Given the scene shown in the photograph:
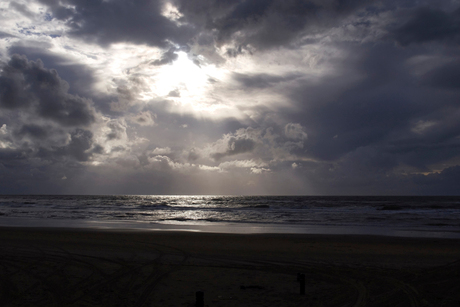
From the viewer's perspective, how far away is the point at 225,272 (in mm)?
10164

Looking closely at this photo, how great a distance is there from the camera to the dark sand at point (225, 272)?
24.5ft

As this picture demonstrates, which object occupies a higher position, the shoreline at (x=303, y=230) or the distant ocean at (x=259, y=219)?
the shoreline at (x=303, y=230)

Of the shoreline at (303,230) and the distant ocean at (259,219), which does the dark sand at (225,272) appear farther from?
the distant ocean at (259,219)

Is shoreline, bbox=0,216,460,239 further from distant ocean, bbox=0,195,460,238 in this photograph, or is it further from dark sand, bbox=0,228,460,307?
dark sand, bbox=0,228,460,307

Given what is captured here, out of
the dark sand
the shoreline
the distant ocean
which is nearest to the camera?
the dark sand

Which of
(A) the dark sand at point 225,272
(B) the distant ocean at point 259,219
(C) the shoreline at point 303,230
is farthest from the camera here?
(B) the distant ocean at point 259,219

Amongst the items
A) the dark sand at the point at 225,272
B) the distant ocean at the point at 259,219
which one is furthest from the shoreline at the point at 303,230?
the dark sand at the point at 225,272

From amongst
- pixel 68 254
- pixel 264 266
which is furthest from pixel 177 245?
pixel 264 266

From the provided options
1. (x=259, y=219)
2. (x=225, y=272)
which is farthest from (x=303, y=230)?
(x=225, y=272)

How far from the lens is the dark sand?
7.48 meters

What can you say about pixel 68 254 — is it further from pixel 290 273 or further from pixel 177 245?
pixel 290 273

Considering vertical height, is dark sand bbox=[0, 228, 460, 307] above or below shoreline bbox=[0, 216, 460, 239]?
above

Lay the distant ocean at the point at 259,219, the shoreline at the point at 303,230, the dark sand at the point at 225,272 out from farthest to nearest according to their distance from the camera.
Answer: the distant ocean at the point at 259,219
the shoreline at the point at 303,230
the dark sand at the point at 225,272

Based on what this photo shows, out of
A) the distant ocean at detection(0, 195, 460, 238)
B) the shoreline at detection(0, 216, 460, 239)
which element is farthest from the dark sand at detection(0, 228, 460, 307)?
the distant ocean at detection(0, 195, 460, 238)
